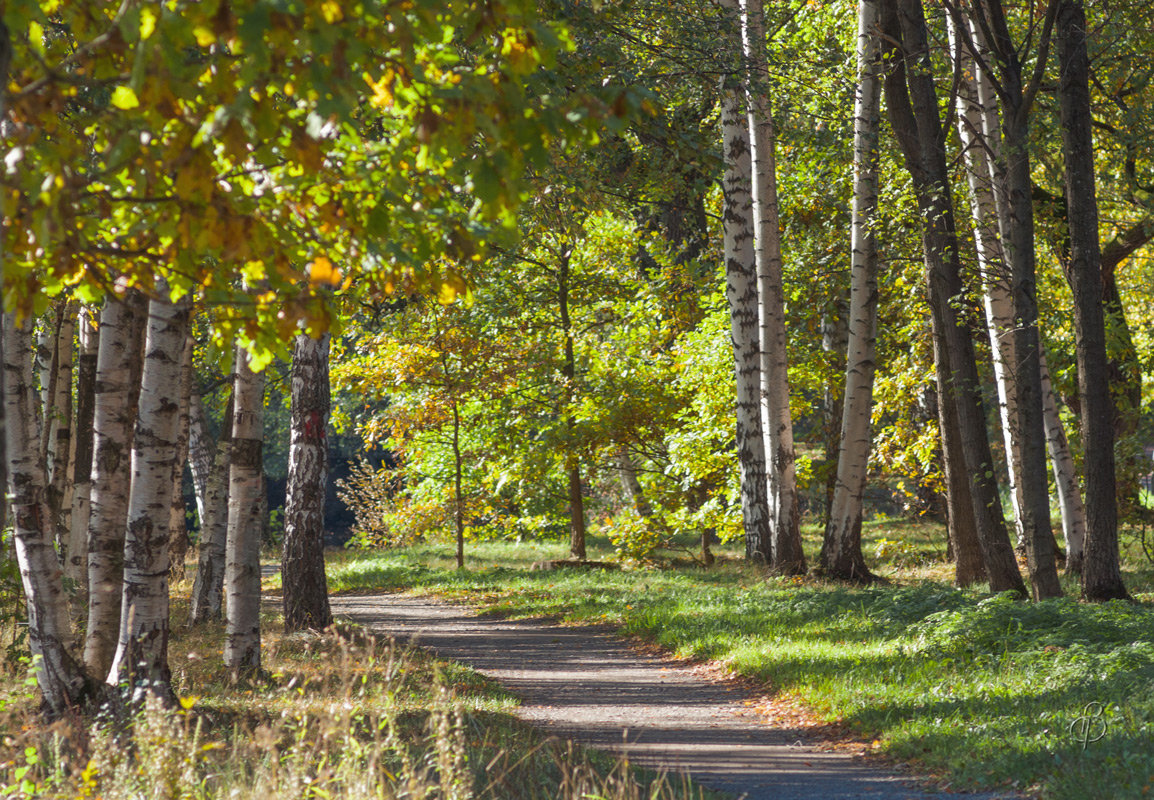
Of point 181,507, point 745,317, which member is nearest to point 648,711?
point 745,317

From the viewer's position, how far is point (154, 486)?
21.8ft

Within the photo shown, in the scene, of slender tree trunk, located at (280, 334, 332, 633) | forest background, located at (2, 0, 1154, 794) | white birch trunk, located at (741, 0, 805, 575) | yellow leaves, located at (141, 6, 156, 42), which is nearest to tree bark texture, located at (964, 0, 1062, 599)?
forest background, located at (2, 0, 1154, 794)

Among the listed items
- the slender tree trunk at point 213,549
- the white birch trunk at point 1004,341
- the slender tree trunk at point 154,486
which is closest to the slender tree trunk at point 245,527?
the slender tree trunk at point 154,486

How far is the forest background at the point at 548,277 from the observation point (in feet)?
10.2

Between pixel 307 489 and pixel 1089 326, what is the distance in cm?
842

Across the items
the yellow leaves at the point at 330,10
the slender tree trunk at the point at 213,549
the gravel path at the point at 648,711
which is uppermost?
the yellow leaves at the point at 330,10

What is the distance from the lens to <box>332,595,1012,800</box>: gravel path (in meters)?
5.70

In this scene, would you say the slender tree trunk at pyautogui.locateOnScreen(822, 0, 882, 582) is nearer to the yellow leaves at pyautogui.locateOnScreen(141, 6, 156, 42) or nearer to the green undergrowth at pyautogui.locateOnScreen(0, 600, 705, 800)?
the green undergrowth at pyautogui.locateOnScreen(0, 600, 705, 800)

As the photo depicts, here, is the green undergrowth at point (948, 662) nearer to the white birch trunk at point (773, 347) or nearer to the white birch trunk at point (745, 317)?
the white birch trunk at point (773, 347)

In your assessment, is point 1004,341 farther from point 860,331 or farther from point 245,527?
point 245,527

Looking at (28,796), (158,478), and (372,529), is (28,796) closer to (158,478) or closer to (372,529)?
(158,478)

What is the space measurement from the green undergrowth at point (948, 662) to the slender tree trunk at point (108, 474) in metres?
5.18

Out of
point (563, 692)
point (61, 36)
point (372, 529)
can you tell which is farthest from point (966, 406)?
point (372, 529)

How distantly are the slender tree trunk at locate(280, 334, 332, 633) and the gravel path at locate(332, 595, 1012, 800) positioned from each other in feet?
3.68
